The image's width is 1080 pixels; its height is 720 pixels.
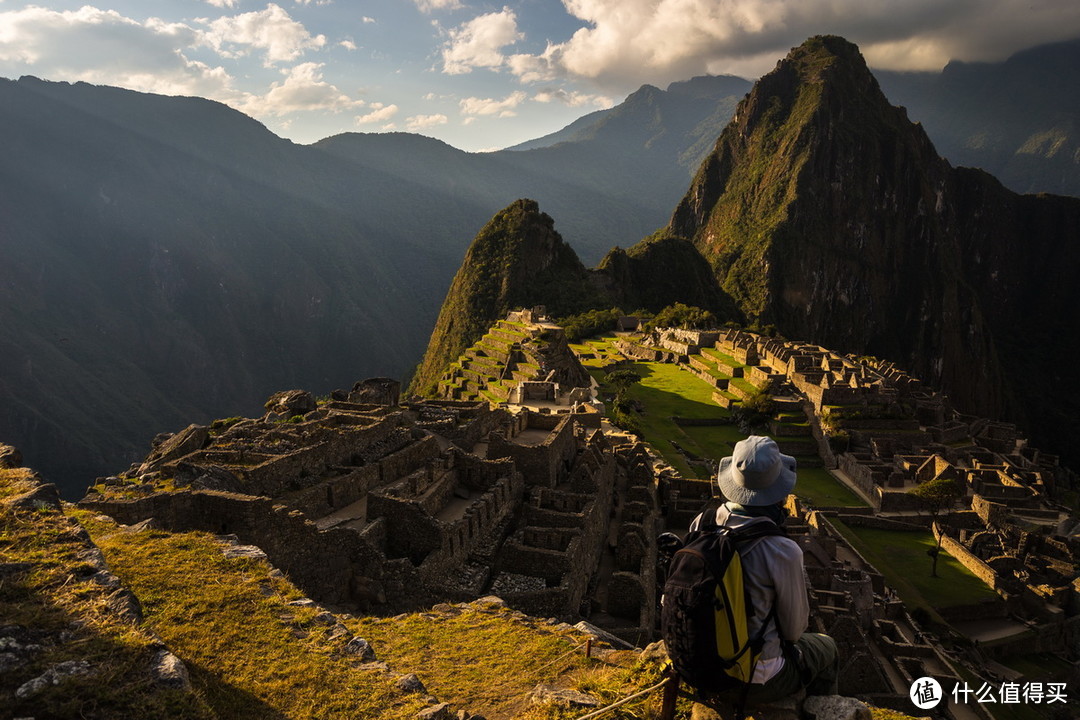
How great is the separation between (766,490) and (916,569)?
1376 inches

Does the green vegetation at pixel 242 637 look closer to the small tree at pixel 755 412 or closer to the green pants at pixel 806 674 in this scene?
the green pants at pixel 806 674

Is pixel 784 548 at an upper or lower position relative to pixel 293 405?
upper

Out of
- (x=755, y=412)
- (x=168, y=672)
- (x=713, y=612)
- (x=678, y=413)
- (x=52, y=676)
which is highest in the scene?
(x=713, y=612)

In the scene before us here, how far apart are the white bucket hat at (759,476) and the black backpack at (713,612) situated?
0.20 metres

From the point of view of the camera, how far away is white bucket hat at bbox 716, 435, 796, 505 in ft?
15.6

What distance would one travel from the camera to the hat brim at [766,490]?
4.78 meters

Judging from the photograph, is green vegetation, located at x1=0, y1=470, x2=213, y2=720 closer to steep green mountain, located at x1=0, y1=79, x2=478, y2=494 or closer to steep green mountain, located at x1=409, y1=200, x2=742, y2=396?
steep green mountain, located at x1=0, y1=79, x2=478, y2=494

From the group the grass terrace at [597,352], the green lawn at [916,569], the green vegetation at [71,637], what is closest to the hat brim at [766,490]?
the green vegetation at [71,637]

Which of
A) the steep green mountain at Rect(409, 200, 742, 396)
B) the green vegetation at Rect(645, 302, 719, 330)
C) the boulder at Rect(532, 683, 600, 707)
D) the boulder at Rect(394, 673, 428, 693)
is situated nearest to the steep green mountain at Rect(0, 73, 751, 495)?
the steep green mountain at Rect(409, 200, 742, 396)

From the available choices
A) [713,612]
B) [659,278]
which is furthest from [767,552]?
[659,278]

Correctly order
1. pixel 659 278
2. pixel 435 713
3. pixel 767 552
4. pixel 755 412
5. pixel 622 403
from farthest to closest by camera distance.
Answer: pixel 659 278
pixel 755 412
pixel 622 403
pixel 435 713
pixel 767 552

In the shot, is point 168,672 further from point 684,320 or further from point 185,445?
point 684,320

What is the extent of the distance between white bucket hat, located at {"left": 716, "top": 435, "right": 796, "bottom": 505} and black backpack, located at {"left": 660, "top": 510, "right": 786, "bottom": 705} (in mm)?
198

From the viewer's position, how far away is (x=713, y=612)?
14.9ft
